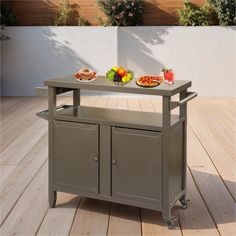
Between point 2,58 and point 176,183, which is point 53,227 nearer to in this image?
point 176,183

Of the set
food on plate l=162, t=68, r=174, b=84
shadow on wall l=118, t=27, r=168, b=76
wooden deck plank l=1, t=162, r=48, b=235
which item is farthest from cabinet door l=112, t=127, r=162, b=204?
shadow on wall l=118, t=27, r=168, b=76

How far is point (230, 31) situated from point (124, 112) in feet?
15.4

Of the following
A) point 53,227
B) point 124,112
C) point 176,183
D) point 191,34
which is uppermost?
point 191,34

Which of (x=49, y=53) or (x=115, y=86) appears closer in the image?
(x=115, y=86)

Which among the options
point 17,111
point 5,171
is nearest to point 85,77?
point 5,171

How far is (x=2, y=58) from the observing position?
295 inches

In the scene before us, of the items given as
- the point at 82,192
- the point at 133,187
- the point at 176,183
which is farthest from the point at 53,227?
the point at 176,183

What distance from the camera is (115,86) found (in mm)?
2668

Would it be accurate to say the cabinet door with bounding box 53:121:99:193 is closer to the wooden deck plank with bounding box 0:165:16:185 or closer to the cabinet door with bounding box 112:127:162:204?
the cabinet door with bounding box 112:127:162:204

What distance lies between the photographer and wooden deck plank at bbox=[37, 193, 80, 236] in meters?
2.66

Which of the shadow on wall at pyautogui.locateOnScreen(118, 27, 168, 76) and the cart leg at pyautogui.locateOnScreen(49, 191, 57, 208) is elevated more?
the shadow on wall at pyautogui.locateOnScreen(118, 27, 168, 76)

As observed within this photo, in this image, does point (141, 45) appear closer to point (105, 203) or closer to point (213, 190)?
point (213, 190)

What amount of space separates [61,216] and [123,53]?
15.8 feet

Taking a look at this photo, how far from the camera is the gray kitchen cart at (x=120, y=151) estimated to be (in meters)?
2.63
